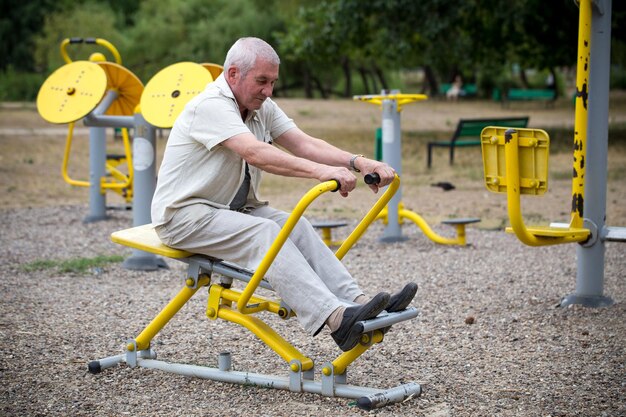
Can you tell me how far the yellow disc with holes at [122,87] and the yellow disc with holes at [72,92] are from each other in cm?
38

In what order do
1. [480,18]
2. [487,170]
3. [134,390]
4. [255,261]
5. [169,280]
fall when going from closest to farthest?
[255,261] < [134,390] < [487,170] < [169,280] < [480,18]

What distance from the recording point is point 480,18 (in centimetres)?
1880

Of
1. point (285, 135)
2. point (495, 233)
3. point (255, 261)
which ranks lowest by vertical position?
point (495, 233)

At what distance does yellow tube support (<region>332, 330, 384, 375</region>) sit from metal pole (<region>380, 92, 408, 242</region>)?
4.14 meters

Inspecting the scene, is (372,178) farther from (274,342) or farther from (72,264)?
(72,264)

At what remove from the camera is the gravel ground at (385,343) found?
3879 millimetres

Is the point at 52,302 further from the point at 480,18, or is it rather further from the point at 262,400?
the point at 480,18

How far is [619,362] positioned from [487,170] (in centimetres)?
115

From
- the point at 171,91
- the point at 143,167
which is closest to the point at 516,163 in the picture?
the point at 171,91

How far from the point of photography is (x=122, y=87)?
25.5 feet

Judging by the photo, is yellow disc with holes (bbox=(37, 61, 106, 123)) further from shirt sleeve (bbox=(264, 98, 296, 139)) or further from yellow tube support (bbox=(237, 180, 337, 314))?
yellow tube support (bbox=(237, 180, 337, 314))

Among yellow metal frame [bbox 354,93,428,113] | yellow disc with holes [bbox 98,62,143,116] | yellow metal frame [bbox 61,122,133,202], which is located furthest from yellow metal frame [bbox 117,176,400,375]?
yellow metal frame [bbox 61,122,133,202]

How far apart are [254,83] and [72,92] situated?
3.33 metres

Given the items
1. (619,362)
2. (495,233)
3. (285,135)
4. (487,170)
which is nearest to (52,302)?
(285,135)
